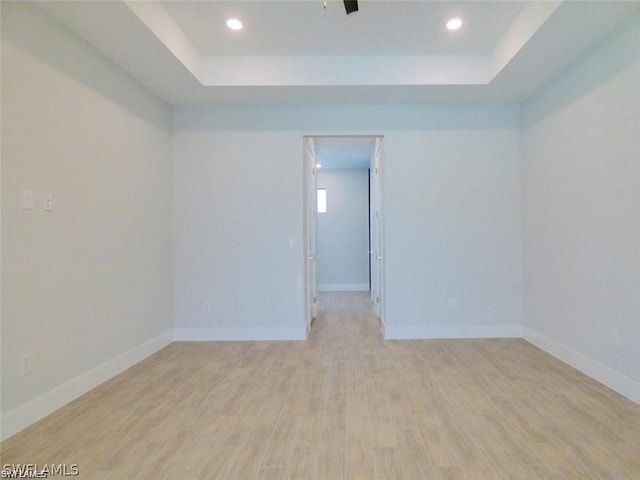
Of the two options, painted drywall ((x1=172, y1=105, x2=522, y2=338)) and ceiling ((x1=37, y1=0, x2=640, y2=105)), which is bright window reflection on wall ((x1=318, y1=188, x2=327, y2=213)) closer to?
painted drywall ((x1=172, y1=105, x2=522, y2=338))

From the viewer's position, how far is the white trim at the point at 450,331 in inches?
158

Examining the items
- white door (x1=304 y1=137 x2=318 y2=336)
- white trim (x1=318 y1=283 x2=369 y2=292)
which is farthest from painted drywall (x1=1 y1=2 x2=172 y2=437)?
white trim (x1=318 y1=283 x2=369 y2=292)

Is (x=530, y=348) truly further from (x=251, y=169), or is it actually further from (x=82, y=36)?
(x=82, y=36)

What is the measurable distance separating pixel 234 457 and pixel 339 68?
3.37m

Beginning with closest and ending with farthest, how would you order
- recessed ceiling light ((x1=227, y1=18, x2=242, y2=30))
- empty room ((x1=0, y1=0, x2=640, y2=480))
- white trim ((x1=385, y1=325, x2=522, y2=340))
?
empty room ((x1=0, y1=0, x2=640, y2=480)) < recessed ceiling light ((x1=227, y1=18, x2=242, y2=30)) < white trim ((x1=385, y1=325, x2=522, y2=340))

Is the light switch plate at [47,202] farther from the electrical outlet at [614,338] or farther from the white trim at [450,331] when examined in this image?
the electrical outlet at [614,338]

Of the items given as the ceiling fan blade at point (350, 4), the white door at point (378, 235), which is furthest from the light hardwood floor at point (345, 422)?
the ceiling fan blade at point (350, 4)

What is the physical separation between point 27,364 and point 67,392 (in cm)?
45

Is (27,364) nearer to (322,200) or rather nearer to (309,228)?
(309,228)

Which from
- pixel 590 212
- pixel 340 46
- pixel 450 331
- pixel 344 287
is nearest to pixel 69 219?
pixel 340 46

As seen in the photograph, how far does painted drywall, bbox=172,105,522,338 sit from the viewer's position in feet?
13.2

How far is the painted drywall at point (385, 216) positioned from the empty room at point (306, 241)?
0.03m

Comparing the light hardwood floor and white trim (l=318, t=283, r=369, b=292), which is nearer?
the light hardwood floor

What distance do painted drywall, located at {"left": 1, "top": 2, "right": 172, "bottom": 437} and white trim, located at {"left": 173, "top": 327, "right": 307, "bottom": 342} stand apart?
0.43m
